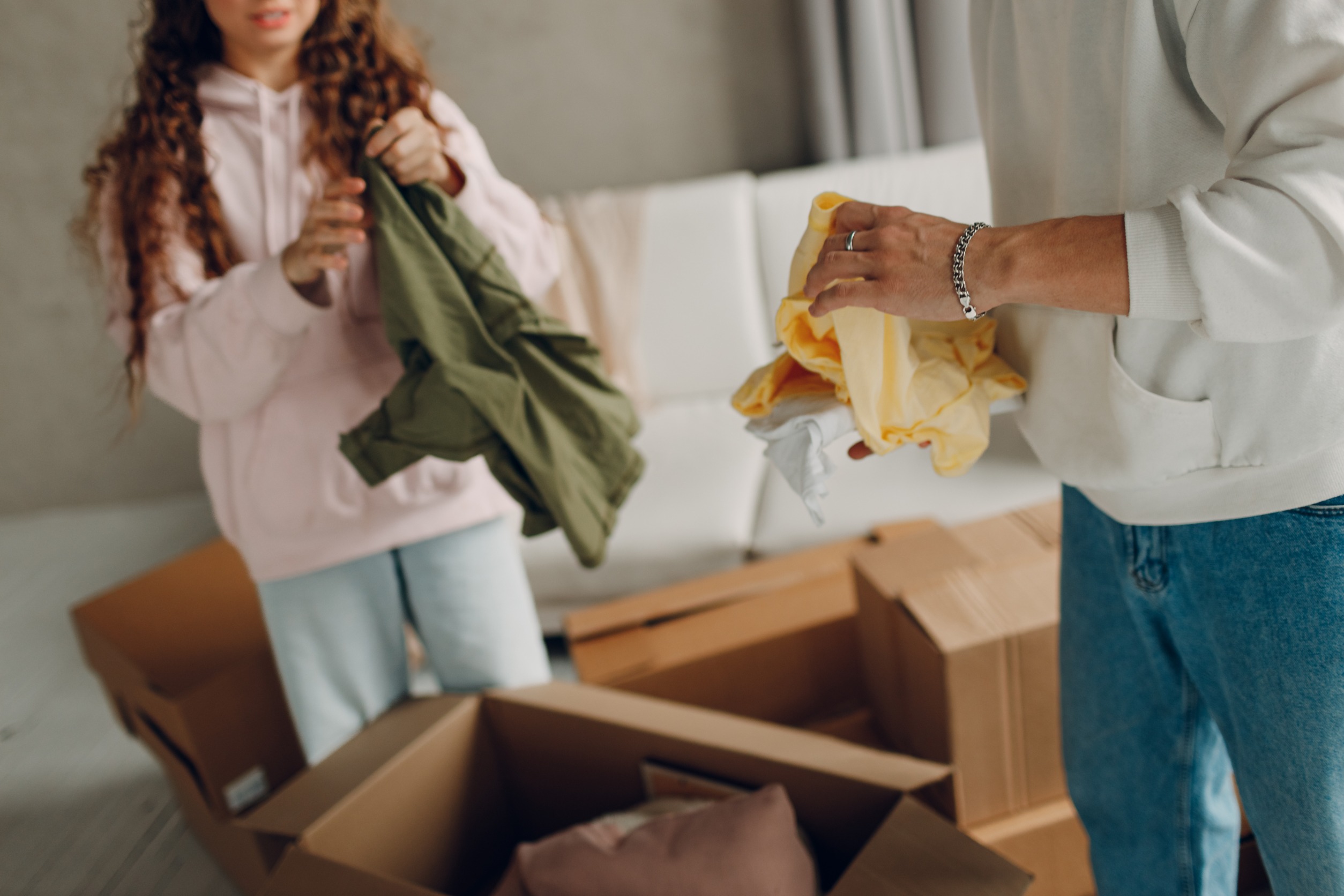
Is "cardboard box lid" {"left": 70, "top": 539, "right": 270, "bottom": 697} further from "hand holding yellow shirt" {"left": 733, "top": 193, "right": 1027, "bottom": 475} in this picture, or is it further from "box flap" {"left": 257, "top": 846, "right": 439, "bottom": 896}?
"hand holding yellow shirt" {"left": 733, "top": 193, "right": 1027, "bottom": 475}

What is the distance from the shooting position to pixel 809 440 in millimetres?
775

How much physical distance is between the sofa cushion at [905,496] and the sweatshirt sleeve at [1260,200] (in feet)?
3.75

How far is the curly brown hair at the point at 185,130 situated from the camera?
1.04 meters

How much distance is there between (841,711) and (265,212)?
3.48ft


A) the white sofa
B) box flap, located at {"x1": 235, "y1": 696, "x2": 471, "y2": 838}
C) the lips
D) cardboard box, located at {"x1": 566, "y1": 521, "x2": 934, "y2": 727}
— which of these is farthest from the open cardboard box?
the lips

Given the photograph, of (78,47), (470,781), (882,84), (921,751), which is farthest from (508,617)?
(78,47)

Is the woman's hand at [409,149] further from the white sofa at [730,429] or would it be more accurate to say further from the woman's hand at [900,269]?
the white sofa at [730,429]

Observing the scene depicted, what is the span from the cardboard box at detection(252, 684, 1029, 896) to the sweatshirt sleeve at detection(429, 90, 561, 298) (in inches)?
19.9

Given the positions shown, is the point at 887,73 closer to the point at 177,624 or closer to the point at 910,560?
the point at 910,560

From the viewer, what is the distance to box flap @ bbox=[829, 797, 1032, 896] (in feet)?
2.36

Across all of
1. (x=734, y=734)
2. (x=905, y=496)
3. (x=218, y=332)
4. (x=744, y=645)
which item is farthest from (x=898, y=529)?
(x=218, y=332)

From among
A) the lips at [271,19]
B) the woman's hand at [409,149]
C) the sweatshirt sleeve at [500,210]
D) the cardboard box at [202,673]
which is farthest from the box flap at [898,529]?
the lips at [271,19]

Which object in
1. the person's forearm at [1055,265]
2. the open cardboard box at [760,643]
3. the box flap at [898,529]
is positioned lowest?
the open cardboard box at [760,643]

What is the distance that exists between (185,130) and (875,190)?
1562 millimetres
